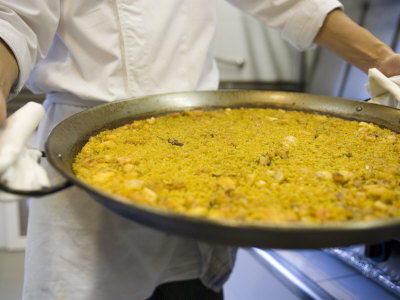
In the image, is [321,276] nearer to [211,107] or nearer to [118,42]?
[211,107]

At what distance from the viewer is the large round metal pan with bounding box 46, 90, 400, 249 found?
0.43m

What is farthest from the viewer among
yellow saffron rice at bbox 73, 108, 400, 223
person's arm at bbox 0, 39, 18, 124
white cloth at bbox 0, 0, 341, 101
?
white cloth at bbox 0, 0, 341, 101

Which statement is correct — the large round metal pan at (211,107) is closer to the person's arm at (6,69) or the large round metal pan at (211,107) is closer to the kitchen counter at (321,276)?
the person's arm at (6,69)

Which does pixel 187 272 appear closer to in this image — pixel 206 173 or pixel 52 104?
pixel 206 173

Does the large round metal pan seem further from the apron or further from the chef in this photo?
the apron

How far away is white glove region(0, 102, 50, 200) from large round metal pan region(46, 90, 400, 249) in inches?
1.3

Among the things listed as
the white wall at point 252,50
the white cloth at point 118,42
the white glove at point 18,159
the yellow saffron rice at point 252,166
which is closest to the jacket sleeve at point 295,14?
the white cloth at point 118,42

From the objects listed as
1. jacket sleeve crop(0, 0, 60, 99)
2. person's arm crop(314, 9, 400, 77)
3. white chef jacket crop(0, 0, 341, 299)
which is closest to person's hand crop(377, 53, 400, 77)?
person's arm crop(314, 9, 400, 77)

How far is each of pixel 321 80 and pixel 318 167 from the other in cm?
177

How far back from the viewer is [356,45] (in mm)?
1184

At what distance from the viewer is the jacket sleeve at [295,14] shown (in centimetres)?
121

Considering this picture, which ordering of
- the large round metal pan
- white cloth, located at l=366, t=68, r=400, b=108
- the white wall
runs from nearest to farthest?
the large round metal pan < white cloth, located at l=366, t=68, r=400, b=108 < the white wall

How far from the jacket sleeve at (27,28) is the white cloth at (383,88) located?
95cm

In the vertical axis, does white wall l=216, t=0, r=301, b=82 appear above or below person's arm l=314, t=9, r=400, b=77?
below
